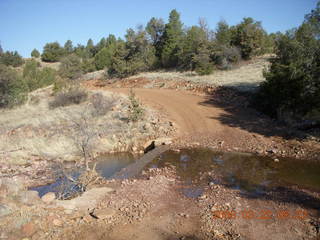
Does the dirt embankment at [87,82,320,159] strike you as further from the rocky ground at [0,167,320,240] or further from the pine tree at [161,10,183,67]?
the pine tree at [161,10,183,67]

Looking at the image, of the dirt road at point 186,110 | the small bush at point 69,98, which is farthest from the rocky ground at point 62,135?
the small bush at point 69,98

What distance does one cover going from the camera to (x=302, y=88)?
9977mm

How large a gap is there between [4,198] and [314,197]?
21.8ft

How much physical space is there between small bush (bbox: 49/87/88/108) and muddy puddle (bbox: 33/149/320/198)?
26.9ft

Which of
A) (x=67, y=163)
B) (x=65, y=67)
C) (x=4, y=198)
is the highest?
(x=65, y=67)

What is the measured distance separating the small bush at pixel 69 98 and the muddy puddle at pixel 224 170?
8.20 m

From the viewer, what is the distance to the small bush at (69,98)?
54.0 ft

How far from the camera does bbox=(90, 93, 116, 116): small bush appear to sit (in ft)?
45.9

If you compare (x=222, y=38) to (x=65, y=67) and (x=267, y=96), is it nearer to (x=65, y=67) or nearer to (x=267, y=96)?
(x=267, y=96)

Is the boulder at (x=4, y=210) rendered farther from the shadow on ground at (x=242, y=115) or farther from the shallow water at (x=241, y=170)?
the shadow on ground at (x=242, y=115)

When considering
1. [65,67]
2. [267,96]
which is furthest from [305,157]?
[65,67]

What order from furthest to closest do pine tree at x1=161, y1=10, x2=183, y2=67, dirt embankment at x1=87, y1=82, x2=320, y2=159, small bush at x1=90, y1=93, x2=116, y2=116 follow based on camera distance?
pine tree at x1=161, y1=10, x2=183, y2=67 → small bush at x1=90, y1=93, x2=116, y2=116 → dirt embankment at x1=87, y1=82, x2=320, y2=159

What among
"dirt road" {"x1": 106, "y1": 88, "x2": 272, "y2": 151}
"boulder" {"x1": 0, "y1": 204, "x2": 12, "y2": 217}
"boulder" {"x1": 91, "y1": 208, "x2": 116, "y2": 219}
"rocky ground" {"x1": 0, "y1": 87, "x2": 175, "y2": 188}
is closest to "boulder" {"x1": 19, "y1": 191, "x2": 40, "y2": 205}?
"boulder" {"x1": 0, "y1": 204, "x2": 12, "y2": 217}

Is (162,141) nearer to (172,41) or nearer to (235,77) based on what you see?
Result: (235,77)
